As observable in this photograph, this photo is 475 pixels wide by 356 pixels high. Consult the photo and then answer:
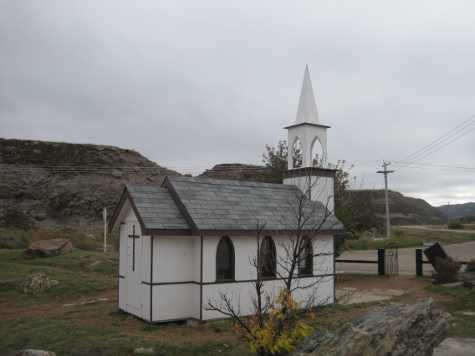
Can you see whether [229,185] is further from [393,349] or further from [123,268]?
[393,349]

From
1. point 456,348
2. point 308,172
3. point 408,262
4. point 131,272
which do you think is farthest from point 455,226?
point 131,272

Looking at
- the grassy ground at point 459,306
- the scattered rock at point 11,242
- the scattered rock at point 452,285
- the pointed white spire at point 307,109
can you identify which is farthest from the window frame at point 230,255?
the scattered rock at point 11,242

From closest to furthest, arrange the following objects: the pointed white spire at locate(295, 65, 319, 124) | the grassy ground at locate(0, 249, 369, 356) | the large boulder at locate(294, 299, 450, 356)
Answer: the large boulder at locate(294, 299, 450, 356) < the grassy ground at locate(0, 249, 369, 356) < the pointed white spire at locate(295, 65, 319, 124)

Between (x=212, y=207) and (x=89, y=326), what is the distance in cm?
456

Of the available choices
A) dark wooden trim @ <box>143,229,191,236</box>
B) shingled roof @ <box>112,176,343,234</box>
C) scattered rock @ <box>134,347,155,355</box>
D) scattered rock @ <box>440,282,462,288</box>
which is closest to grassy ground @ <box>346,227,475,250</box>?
scattered rock @ <box>440,282,462,288</box>

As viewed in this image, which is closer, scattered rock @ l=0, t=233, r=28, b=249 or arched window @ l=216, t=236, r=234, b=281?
arched window @ l=216, t=236, r=234, b=281

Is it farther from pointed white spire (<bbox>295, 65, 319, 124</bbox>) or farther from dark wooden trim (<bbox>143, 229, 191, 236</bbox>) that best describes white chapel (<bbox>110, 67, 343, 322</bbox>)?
pointed white spire (<bbox>295, 65, 319, 124</bbox>)

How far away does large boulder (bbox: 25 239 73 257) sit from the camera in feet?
82.6

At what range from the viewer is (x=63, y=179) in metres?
52.2

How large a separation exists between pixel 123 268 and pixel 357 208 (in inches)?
509

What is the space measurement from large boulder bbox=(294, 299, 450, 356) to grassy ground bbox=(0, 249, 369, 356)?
1.94 meters

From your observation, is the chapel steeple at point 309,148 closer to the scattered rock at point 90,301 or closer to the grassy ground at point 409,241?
the scattered rock at point 90,301

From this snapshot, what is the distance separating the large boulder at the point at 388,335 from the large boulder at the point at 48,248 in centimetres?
2068

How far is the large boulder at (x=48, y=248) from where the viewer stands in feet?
82.6
